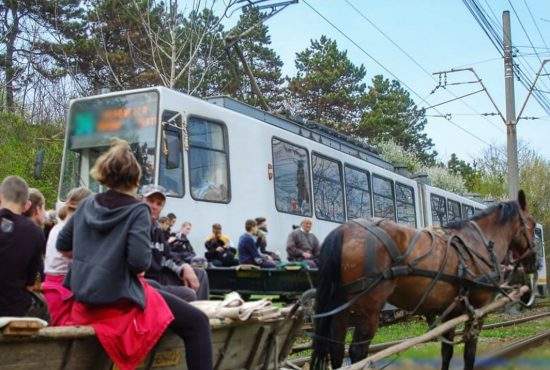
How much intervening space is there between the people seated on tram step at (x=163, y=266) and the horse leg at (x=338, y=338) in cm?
197

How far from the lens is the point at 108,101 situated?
420 inches

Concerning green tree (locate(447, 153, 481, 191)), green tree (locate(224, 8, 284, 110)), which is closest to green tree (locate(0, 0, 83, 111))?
green tree (locate(224, 8, 284, 110))

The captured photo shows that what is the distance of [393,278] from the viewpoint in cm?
677

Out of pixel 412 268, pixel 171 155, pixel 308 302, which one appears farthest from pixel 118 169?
pixel 171 155

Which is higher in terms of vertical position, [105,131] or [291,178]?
[105,131]

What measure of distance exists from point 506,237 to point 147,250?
6.07 m

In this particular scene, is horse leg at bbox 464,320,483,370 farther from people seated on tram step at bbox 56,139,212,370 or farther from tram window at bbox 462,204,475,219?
tram window at bbox 462,204,475,219

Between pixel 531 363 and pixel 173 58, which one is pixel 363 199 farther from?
pixel 173 58

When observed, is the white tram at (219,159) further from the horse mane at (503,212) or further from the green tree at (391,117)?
the green tree at (391,117)

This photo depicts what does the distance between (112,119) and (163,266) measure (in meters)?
6.40

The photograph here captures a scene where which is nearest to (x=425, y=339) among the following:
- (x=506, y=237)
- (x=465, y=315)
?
(x=465, y=315)

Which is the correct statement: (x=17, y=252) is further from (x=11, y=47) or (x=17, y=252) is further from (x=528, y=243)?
(x=11, y=47)

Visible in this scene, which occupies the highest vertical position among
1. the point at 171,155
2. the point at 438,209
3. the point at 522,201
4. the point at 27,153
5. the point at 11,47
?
the point at 11,47

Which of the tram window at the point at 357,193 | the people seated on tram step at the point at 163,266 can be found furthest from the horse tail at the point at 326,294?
the tram window at the point at 357,193
